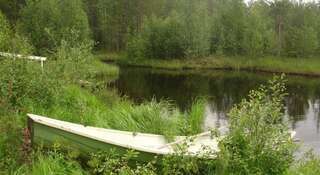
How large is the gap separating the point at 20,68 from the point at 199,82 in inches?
900

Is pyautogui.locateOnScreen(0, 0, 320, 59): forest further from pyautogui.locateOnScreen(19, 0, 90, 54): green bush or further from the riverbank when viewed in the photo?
the riverbank

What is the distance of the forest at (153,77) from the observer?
6566 mm

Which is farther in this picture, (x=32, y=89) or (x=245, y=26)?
(x=245, y=26)

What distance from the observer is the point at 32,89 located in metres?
9.42

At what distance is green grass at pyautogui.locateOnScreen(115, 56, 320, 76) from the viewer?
4056 cm

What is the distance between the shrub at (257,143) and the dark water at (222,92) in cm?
677

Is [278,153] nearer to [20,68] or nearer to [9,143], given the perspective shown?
[9,143]

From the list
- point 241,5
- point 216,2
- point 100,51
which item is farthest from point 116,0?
point 216,2

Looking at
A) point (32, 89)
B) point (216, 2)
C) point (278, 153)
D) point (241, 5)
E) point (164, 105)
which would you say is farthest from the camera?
point (216, 2)

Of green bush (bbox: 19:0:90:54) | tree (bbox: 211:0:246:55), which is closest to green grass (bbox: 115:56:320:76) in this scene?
tree (bbox: 211:0:246:55)

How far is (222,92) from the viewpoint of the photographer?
87.4ft

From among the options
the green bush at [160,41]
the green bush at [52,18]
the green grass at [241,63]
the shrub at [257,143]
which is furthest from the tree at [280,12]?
the shrub at [257,143]

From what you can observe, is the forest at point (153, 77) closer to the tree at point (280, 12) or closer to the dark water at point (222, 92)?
the tree at point (280, 12)

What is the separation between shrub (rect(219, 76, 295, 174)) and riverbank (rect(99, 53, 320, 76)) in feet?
114
